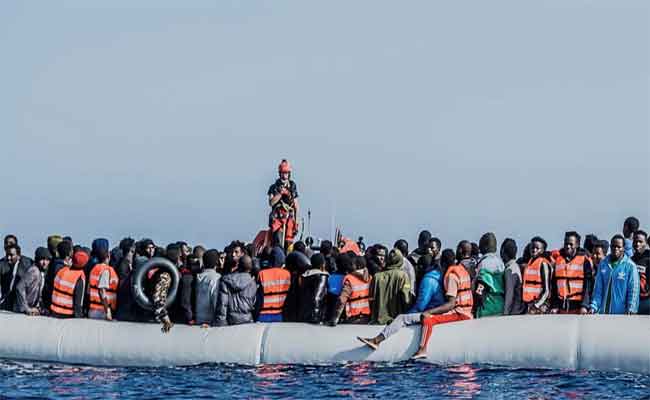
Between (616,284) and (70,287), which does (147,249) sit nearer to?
(70,287)

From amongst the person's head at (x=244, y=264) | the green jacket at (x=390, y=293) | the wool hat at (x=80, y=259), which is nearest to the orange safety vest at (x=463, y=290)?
the green jacket at (x=390, y=293)

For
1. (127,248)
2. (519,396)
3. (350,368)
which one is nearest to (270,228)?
(127,248)

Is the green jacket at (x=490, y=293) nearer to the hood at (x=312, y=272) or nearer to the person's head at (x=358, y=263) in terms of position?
the person's head at (x=358, y=263)

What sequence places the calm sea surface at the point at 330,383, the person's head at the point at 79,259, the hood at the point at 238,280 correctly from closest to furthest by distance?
1. the calm sea surface at the point at 330,383
2. the hood at the point at 238,280
3. the person's head at the point at 79,259

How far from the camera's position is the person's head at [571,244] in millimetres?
18406

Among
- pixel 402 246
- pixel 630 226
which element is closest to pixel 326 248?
pixel 402 246

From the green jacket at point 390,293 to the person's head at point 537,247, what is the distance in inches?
72.8

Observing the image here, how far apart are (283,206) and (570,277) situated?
25.0 feet

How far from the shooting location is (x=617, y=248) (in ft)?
57.8

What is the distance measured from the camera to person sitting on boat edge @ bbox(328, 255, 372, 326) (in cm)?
1856

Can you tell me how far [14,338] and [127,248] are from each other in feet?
7.66

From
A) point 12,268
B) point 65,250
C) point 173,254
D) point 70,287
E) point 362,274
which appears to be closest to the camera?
point 362,274

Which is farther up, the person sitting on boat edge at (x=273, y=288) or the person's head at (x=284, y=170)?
the person's head at (x=284, y=170)

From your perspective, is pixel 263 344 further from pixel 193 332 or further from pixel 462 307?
pixel 462 307
